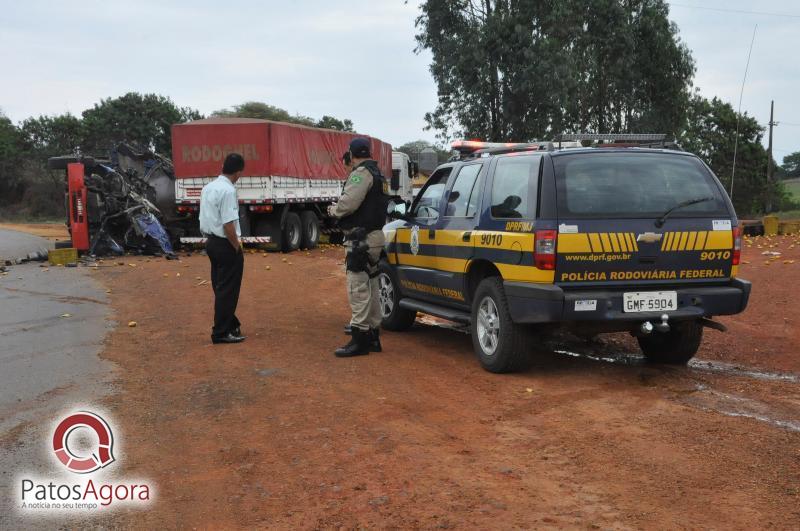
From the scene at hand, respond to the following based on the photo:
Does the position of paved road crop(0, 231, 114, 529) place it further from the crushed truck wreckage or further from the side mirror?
the crushed truck wreckage

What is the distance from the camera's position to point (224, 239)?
26.9 ft

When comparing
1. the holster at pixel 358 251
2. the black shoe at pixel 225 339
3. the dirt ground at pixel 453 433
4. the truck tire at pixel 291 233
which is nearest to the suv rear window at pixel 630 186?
the dirt ground at pixel 453 433

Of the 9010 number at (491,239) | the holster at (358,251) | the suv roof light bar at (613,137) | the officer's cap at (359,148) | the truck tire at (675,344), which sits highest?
the suv roof light bar at (613,137)

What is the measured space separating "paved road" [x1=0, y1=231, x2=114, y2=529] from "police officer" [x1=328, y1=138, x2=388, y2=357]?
2.30 m

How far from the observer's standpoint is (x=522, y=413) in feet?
18.5

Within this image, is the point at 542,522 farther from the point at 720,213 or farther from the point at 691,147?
the point at 691,147

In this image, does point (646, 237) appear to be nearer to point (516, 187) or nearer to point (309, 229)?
point (516, 187)

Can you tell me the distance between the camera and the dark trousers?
324 inches

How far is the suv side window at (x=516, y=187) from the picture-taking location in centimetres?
648

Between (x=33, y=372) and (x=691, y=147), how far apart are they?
47302 mm

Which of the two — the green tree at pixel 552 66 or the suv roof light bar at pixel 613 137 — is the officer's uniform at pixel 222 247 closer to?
the suv roof light bar at pixel 613 137

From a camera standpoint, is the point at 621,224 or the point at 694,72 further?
the point at 694,72

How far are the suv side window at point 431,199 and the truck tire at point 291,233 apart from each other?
1207cm

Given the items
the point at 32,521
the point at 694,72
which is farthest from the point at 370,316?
the point at 694,72
